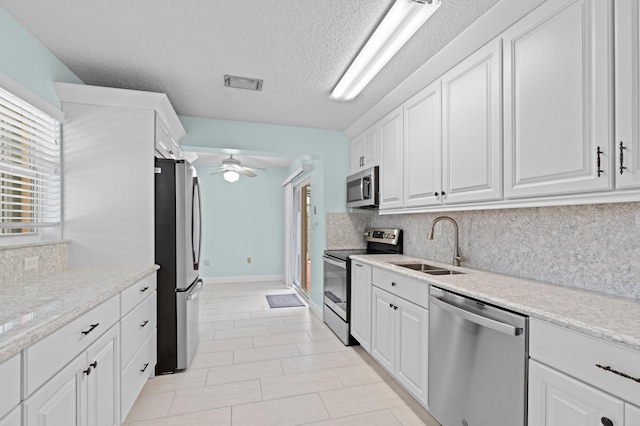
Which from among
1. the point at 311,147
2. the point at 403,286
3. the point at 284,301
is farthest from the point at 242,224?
the point at 403,286

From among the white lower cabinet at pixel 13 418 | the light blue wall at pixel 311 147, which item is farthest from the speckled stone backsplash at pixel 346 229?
the white lower cabinet at pixel 13 418

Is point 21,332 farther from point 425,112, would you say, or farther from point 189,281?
point 425,112

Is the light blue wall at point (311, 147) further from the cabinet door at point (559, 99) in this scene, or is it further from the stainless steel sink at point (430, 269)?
the cabinet door at point (559, 99)

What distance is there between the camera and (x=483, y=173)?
1.93 m

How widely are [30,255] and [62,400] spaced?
1193 mm

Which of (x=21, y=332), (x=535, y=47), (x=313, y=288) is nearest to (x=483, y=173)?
(x=535, y=47)

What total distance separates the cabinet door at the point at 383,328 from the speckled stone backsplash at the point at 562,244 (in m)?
0.70

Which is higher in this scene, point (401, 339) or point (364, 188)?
point (364, 188)

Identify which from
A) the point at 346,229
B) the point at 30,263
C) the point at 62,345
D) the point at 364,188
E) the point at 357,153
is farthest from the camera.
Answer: the point at 346,229

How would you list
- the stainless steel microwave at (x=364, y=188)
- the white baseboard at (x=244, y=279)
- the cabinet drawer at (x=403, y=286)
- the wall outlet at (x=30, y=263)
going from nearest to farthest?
the wall outlet at (x=30, y=263) < the cabinet drawer at (x=403, y=286) < the stainless steel microwave at (x=364, y=188) < the white baseboard at (x=244, y=279)

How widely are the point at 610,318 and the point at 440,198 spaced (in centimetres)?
130

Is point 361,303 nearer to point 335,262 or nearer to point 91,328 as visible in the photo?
point 335,262

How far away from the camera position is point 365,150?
364cm

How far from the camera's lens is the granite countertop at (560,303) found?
39.9 inches
